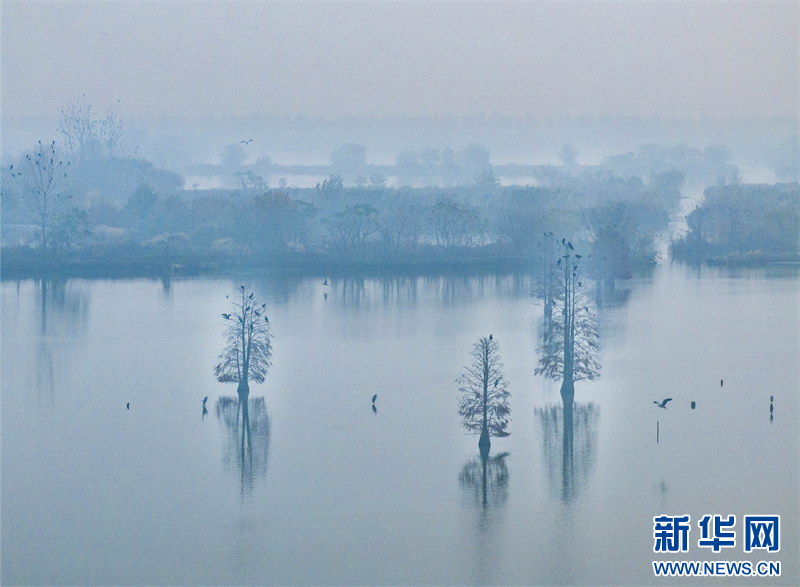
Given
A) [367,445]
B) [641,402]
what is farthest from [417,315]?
[367,445]

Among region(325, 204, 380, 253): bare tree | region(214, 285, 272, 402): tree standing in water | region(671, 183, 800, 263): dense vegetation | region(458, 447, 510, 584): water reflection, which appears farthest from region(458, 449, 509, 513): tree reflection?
region(671, 183, 800, 263): dense vegetation

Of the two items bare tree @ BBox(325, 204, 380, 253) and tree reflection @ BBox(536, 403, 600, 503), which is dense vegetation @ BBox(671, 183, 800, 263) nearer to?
bare tree @ BBox(325, 204, 380, 253)

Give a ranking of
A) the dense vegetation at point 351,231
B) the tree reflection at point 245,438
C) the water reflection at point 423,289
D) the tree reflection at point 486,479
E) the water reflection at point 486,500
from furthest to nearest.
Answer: the dense vegetation at point 351,231
the water reflection at point 423,289
the tree reflection at point 245,438
the tree reflection at point 486,479
the water reflection at point 486,500

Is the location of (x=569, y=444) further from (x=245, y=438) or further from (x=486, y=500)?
(x=245, y=438)

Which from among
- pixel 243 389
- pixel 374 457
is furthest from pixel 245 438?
pixel 243 389

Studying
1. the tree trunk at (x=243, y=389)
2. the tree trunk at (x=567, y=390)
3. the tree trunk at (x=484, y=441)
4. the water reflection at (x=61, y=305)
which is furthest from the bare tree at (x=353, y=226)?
the tree trunk at (x=484, y=441)

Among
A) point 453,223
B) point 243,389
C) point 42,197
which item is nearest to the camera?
point 243,389

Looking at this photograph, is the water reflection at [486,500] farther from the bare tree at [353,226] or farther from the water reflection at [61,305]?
the bare tree at [353,226]

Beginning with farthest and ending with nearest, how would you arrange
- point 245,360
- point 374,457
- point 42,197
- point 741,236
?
point 42,197, point 741,236, point 245,360, point 374,457
